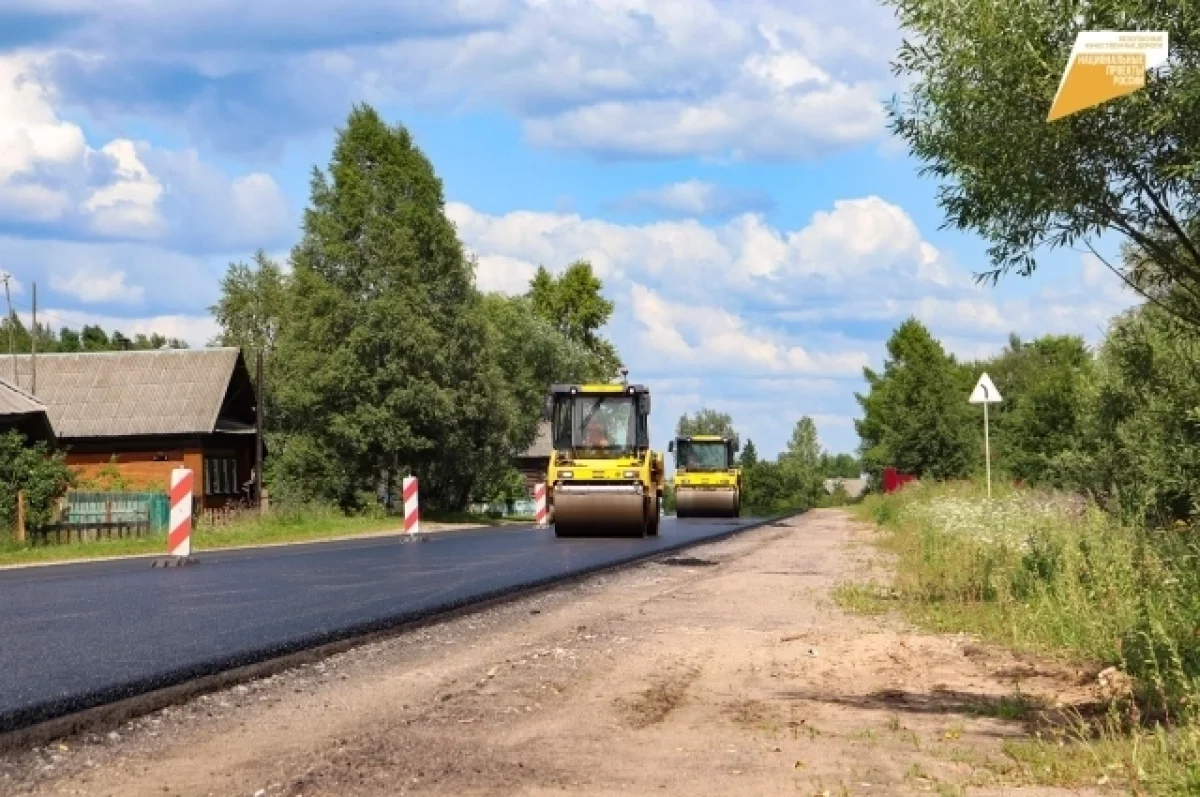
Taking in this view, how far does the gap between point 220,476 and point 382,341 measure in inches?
391

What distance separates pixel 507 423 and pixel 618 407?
1072 inches

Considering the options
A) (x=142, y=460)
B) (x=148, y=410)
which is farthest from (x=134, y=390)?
(x=142, y=460)

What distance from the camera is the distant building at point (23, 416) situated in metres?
36.3

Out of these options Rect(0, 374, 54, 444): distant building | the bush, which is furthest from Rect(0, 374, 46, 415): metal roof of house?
the bush

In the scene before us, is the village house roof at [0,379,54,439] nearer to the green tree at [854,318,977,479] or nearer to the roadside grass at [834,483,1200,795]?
the roadside grass at [834,483,1200,795]

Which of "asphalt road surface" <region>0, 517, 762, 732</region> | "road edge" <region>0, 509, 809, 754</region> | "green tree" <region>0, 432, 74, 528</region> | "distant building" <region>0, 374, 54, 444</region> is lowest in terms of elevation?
"road edge" <region>0, 509, 809, 754</region>

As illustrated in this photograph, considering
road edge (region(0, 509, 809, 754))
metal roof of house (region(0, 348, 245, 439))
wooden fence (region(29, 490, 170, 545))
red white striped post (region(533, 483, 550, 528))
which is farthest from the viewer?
metal roof of house (region(0, 348, 245, 439))

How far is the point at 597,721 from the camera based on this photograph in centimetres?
744

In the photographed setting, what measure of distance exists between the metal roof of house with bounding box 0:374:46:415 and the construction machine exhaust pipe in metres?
16.0

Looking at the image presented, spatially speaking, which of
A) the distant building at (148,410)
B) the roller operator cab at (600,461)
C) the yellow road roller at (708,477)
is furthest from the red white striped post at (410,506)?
the distant building at (148,410)

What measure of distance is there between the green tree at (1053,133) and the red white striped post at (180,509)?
1409 centimetres

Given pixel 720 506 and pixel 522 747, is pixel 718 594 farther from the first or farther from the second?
pixel 720 506

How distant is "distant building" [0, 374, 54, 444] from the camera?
3631 cm

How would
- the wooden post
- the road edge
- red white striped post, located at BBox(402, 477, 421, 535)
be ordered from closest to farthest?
the road edge
red white striped post, located at BBox(402, 477, 421, 535)
the wooden post
